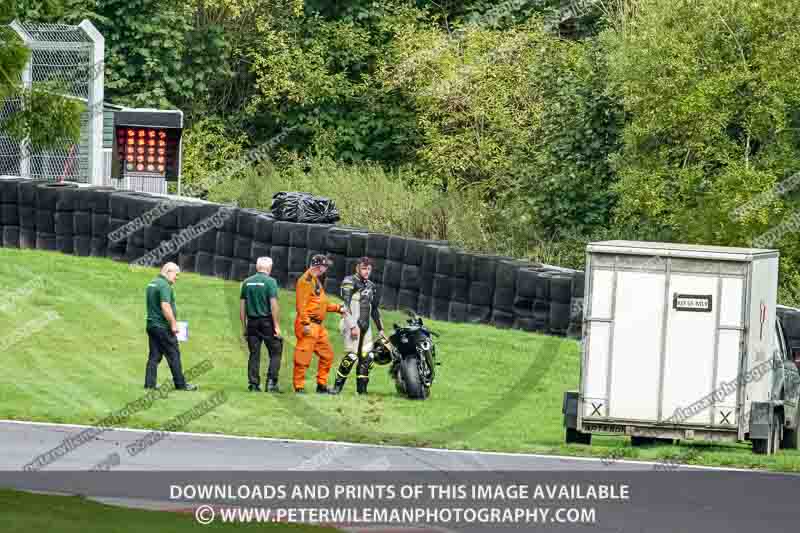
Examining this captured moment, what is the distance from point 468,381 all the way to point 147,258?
9.22 meters

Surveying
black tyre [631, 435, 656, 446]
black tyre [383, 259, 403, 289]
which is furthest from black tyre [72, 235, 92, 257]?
black tyre [631, 435, 656, 446]

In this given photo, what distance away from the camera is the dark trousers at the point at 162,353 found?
2012 cm

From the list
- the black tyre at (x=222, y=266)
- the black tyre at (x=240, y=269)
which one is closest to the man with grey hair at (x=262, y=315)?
the black tyre at (x=240, y=269)

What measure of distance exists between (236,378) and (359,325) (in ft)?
7.60

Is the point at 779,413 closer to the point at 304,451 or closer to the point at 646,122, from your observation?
the point at 304,451

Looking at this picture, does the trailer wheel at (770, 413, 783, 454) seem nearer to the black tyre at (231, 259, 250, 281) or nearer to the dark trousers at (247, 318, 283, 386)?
the dark trousers at (247, 318, 283, 386)

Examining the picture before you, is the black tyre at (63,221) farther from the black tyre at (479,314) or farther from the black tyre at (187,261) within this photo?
the black tyre at (479,314)

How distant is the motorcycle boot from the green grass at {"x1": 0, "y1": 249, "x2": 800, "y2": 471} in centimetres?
14

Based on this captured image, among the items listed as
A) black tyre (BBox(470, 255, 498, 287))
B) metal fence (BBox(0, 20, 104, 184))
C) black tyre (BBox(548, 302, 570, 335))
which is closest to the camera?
black tyre (BBox(548, 302, 570, 335))

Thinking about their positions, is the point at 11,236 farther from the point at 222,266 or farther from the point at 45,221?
the point at 222,266

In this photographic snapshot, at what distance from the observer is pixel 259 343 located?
20.6 m

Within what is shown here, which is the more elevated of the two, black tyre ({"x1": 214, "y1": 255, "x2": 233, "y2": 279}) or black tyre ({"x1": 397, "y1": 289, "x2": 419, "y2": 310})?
black tyre ({"x1": 214, "y1": 255, "x2": 233, "y2": 279})

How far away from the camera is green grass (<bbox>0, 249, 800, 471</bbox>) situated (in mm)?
18406

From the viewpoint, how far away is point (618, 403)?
57.3 feet
